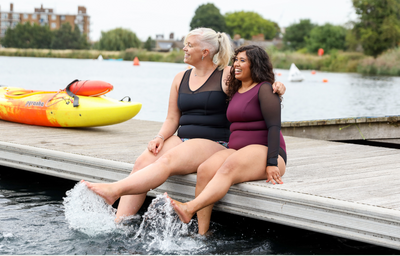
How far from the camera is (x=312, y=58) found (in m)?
43.0

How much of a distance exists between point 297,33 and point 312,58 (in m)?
28.2

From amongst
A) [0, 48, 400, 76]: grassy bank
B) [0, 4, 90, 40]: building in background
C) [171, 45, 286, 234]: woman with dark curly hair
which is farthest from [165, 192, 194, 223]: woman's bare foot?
[0, 4, 90, 40]: building in background

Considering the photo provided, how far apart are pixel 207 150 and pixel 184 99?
0.43 m

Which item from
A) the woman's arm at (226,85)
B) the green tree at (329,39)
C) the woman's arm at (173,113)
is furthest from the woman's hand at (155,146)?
the green tree at (329,39)

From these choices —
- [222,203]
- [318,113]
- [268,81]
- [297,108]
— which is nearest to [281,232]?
[222,203]

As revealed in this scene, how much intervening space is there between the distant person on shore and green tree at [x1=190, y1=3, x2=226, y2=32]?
86866 millimetres

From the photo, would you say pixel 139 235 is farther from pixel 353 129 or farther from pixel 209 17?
pixel 209 17

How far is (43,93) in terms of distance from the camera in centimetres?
591

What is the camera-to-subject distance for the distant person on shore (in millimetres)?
3186

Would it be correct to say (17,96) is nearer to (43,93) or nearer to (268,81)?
(43,93)

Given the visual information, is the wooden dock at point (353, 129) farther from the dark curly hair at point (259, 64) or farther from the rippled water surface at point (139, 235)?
the dark curly hair at point (259, 64)

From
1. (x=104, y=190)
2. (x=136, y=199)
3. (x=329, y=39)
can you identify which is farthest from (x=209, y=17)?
(x=104, y=190)

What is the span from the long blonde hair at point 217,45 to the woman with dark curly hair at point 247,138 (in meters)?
0.24

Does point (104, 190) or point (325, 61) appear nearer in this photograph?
point (104, 190)
